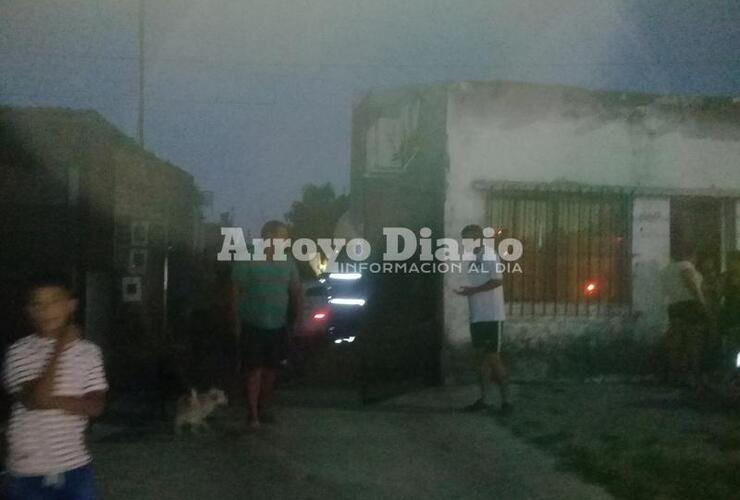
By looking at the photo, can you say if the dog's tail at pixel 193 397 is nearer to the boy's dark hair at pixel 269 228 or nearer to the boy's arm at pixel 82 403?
the boy's dark hair at pixel 269 228

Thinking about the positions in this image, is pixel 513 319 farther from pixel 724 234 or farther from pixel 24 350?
pixel 24 350

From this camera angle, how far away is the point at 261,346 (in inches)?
358

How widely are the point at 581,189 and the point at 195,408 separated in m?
5.40

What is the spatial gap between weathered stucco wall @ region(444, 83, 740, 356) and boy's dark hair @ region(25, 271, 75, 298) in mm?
7543

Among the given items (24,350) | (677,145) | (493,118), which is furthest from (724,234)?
(24,350)

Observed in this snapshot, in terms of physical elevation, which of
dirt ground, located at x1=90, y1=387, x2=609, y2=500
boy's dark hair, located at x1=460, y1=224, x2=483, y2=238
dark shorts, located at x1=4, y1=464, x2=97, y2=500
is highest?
boy's dark hair, located at x1=460, y1=224, x2=483, y2=238

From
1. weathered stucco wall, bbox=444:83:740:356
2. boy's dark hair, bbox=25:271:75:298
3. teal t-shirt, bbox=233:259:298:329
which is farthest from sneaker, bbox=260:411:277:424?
boy's dark hair, bbox=25:271:75:298

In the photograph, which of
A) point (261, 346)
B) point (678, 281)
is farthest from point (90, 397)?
point (678, 281)

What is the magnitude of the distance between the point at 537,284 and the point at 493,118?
76.0 inches

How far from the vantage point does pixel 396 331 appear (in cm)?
1392

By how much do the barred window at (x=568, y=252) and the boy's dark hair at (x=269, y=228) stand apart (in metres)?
3.61

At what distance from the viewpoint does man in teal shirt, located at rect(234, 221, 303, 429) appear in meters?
9.09

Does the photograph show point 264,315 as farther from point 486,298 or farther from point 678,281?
point 678,281

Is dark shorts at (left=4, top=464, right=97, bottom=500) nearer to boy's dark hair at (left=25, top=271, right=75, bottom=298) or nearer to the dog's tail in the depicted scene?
boy's dark hair at (left=25, top=271, right=75, bottom=298)
